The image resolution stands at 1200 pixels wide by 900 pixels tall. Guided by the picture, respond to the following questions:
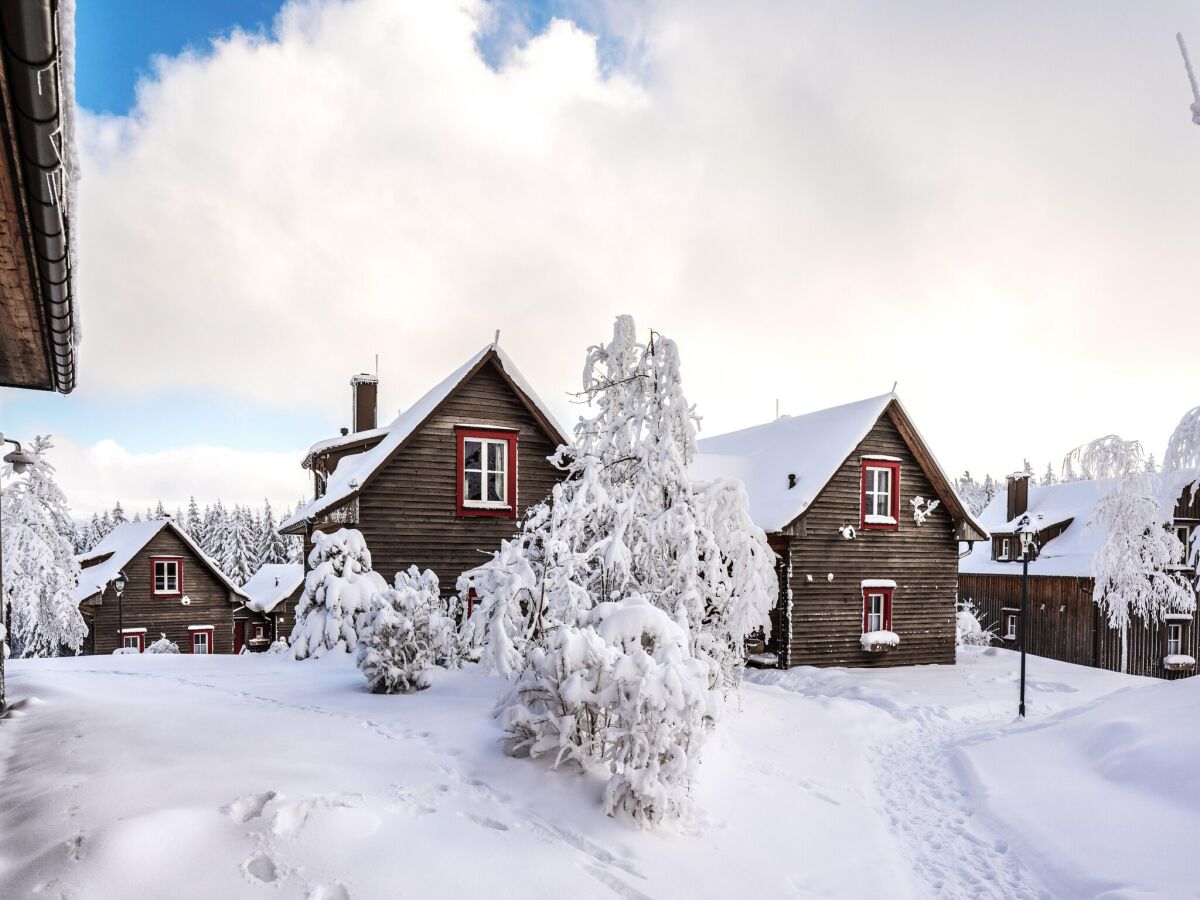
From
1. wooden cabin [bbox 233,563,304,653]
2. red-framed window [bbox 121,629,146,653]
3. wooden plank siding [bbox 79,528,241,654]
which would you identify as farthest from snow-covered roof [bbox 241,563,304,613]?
red-framed window [bbox 121,629,146,653]

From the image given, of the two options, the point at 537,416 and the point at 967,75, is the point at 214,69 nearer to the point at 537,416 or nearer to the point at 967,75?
the point at 537,416

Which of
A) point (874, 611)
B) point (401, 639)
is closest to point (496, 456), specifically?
point (401, 639)

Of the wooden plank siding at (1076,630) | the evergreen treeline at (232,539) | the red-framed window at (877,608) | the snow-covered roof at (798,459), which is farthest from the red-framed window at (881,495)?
the evergreen treeline at (232,539)

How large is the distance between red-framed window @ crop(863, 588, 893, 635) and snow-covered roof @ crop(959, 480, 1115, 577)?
9.01 meters

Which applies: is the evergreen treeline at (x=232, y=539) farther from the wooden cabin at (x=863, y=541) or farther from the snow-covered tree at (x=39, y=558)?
the wooden cabin at (x=863, y=541)

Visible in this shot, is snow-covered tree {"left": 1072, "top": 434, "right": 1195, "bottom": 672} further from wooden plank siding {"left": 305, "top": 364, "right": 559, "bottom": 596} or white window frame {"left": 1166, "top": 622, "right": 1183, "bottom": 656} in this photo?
wooden plank siding {"left": 305, "top": 364, "right": 559, "bottom": 596}

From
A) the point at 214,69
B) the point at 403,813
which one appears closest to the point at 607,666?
the point at 403,813

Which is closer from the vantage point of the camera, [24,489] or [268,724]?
[268,724]

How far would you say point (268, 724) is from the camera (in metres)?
7.49

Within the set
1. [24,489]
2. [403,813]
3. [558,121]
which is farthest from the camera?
[24,489]

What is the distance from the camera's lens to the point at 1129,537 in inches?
944

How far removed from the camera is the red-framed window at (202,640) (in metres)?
31.7

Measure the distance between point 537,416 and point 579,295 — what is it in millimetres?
3713

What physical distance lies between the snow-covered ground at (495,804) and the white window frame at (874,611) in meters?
9.18
